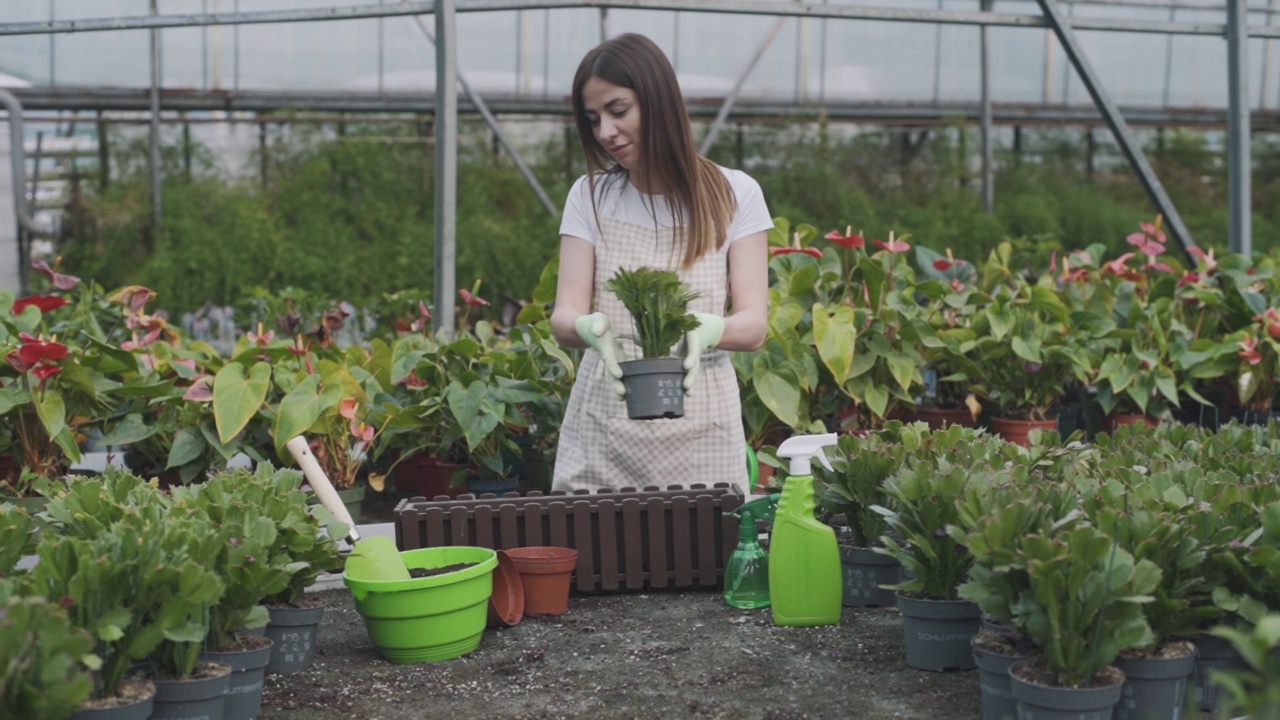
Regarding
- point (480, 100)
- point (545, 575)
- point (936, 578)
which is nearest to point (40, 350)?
point (545, 575)

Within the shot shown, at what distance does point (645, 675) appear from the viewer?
2445 mm

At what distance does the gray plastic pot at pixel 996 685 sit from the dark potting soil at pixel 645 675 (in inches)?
3.3

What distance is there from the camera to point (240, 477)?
261cm

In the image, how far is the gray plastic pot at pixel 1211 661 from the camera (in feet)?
7.19

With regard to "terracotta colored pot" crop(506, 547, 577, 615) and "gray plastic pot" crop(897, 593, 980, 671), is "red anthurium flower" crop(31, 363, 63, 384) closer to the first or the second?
"terracotta colored pot" crop(506, 547, 577, 615)

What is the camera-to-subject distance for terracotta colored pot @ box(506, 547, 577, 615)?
2.84 metres

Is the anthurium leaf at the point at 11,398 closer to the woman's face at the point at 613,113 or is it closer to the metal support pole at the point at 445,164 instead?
the metal support pole at the point at 445,164

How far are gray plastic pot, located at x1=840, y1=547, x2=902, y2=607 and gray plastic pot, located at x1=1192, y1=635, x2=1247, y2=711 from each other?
776 mm

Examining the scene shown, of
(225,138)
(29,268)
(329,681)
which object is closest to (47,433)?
(329,681)

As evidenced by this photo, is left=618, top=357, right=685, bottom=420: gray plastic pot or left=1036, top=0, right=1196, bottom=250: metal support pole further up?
left=1036, top=0, right=1196, bottom=250: metal support pole

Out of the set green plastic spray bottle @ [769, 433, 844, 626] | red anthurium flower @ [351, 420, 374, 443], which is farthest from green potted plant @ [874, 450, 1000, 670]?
red anthurium flower @ [351, 420, 374, 443]

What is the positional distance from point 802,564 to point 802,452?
231 mm

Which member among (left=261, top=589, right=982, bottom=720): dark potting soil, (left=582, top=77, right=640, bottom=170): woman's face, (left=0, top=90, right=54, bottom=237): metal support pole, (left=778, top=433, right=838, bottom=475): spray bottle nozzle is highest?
(left=0, top=90, right=54, bottom=237): metal support pole

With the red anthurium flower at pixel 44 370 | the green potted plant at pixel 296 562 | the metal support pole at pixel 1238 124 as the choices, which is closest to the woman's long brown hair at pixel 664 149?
the green potted plant at pixel 296 562
